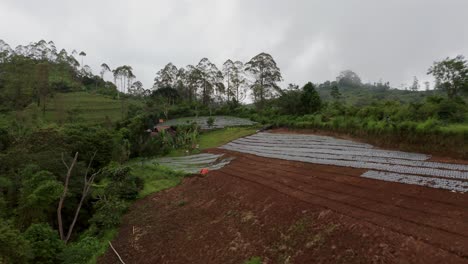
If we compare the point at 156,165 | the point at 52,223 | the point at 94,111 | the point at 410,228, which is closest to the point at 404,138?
the point at 410,228

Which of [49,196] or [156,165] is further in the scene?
[156,165]

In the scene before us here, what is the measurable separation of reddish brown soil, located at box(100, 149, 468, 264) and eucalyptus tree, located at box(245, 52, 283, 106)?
97.8 feet

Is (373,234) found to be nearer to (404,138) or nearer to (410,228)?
(410,228)

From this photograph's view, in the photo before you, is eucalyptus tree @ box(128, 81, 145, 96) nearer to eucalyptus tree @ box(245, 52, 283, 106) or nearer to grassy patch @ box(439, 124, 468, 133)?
eucalyptus tree @ box(245, 52, 283, 106)

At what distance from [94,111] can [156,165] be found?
28.5m

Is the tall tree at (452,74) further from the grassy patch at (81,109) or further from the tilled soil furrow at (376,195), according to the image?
the grassy patch at (81,109)

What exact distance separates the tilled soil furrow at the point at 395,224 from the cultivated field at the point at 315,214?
2 cm

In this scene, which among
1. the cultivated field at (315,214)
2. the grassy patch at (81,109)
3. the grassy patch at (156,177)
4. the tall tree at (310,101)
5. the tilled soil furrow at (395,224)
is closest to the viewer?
the tilled soil furrow at (395,224)

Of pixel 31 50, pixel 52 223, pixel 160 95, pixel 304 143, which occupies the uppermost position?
pixel 31 50

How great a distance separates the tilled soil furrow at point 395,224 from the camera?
5680 millimetres

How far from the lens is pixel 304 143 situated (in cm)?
2027

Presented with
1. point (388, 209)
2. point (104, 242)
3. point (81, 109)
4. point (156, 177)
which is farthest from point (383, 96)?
point (104, 242)

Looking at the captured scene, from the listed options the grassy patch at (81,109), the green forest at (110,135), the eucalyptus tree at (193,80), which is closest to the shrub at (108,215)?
the green forest at (110,135)

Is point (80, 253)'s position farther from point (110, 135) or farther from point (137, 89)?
point (137, 89)
